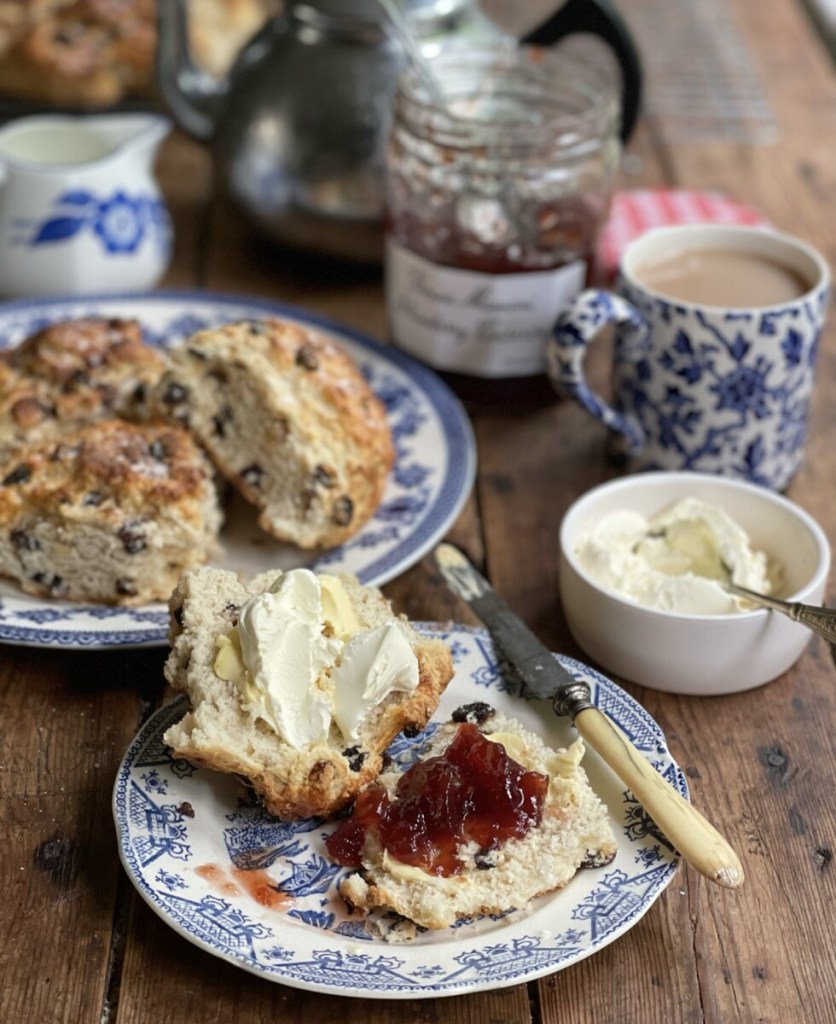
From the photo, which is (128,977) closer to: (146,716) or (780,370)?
(146,716)

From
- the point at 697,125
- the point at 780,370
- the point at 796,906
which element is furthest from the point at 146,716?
the point at 697,125

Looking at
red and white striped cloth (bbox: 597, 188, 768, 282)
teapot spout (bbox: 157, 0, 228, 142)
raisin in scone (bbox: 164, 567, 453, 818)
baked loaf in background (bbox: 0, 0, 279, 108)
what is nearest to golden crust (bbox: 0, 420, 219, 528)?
raisin in scone (bbox: 164, 567, 453, 818)

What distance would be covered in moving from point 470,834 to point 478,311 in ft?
3.69

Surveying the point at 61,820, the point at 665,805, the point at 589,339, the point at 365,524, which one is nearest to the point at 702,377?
the point at 589,339

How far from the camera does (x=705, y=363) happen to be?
6.59 ft

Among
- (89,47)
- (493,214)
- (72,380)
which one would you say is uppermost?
(493,214)

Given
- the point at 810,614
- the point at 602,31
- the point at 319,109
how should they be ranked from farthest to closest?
the point at 319,109 → the point at 602,31 → the point at 810,614

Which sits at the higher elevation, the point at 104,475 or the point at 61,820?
the point at 104,475

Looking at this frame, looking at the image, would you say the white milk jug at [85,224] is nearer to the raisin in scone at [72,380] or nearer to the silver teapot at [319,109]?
the silver teapot at [319,109]

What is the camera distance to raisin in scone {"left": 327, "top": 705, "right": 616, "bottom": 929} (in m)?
1.32

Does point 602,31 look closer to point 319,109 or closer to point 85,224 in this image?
point 319,109

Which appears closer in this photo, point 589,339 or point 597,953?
point 597,953

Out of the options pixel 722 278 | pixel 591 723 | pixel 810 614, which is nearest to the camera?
pixel 591 723

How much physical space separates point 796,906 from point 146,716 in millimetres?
825
